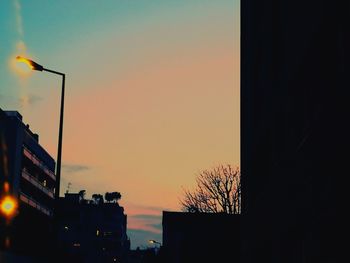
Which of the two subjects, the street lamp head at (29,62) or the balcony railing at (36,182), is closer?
the street lamp head at (29,62)

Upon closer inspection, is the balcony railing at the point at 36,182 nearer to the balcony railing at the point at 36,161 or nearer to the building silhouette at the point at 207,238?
the balcony railing at the point at 36,161

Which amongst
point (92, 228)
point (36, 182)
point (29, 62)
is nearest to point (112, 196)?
point (92, 228)

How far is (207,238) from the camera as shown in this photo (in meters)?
53.9

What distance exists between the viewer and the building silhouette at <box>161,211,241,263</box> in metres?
50.0

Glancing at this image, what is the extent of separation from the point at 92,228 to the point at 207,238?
Answer: 108756 millimetres

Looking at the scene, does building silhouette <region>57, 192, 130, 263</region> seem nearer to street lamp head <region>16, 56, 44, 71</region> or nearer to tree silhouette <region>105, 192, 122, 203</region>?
tree silhouette <region>105, 192, 122, 203</region>

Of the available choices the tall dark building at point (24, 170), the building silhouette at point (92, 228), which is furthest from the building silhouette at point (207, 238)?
the building silhouette at point (92, 228)
